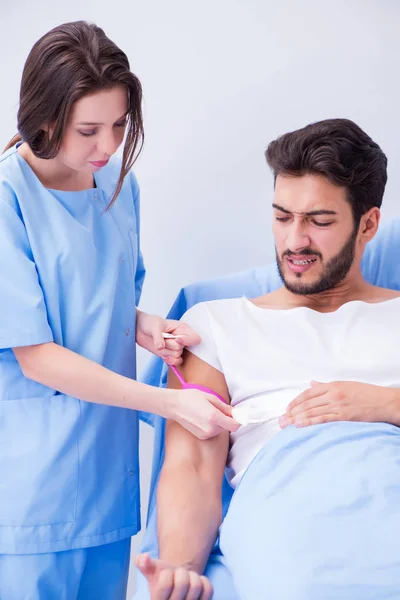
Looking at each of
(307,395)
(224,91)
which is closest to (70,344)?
(307,395)

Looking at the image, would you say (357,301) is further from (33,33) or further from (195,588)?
(33,33)

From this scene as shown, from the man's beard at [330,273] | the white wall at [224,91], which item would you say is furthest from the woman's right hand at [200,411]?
the white wall at [224,91]

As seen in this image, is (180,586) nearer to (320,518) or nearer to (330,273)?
(320,518)

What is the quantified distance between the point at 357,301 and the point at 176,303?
46 centimetres

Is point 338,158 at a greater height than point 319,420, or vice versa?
point 338,158

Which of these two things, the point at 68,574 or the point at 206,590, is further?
the point at 68,574

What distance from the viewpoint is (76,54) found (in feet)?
4.81

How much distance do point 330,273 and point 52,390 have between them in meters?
0.69

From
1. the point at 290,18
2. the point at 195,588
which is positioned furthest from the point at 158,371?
the point at 290,18

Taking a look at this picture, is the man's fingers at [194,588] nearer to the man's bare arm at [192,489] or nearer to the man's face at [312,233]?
the man's bare arm at [192,489]

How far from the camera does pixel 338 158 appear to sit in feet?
5.98

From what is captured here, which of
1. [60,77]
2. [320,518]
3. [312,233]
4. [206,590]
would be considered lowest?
[206,590]

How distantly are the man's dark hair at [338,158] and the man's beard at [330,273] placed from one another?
7cm

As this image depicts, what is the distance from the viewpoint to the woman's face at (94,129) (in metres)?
1.49
